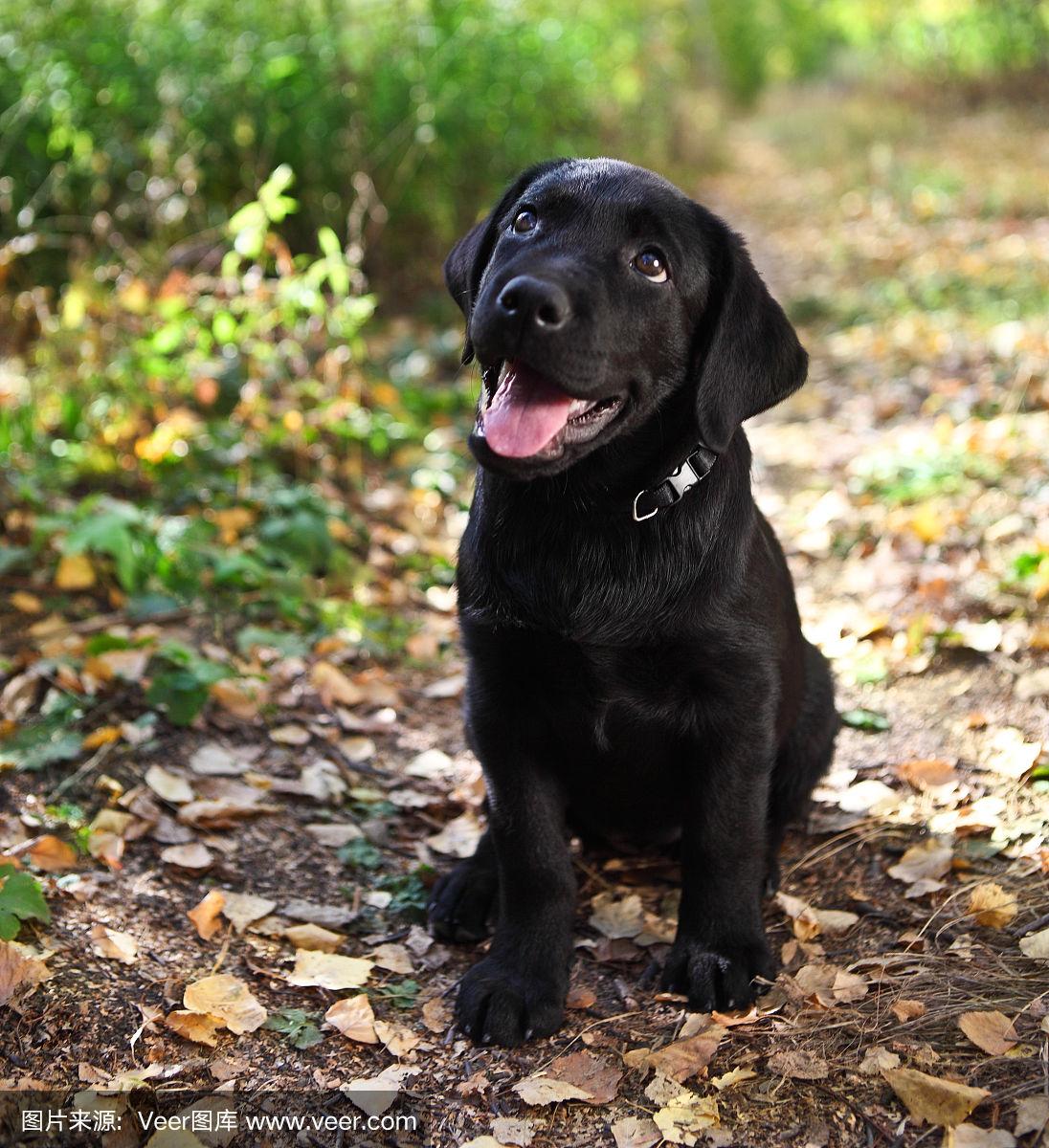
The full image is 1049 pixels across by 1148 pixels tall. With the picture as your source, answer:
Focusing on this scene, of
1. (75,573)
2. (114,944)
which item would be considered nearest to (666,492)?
(114,944)

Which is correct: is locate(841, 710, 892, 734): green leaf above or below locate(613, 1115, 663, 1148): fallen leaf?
above

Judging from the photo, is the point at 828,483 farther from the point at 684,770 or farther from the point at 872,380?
the point at 684,770

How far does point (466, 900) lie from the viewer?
3.09 metres

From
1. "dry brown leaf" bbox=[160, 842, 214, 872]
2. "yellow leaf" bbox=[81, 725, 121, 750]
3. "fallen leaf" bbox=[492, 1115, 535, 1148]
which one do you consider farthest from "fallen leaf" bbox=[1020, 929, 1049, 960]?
"yellow leaf" bbox=[81, 725, 121, 750]

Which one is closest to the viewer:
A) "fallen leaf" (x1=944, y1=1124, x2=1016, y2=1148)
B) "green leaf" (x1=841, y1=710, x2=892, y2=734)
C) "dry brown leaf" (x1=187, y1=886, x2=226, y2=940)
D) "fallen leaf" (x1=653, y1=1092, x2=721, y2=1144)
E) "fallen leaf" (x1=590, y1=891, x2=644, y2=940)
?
"fallen leaf" (x1=944, y1=1124, x2=1016, y2=1148)

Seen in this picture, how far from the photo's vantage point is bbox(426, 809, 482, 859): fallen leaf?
11.4 ft

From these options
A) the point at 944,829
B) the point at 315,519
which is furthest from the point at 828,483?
the point at 944,829

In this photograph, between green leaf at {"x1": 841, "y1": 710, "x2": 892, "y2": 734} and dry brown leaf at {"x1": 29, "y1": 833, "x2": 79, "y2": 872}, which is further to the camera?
green leaf at {"x1": 841, "y1": 710, "x2": 892, "y2": 734}

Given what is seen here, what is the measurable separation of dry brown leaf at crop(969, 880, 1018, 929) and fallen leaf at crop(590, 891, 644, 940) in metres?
0.79

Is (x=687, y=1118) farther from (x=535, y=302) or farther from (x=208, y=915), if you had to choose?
(x=535, y=302)

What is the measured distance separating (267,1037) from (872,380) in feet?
18.2

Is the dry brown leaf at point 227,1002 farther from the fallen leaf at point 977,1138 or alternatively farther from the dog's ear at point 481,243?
the dog's ear at point 481,243

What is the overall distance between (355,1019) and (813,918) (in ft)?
3.64

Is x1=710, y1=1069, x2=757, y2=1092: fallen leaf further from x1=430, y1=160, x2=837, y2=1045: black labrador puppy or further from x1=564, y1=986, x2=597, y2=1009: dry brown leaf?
x1=564, y1=986, x2=597, y2=1009: dry brown leaf
